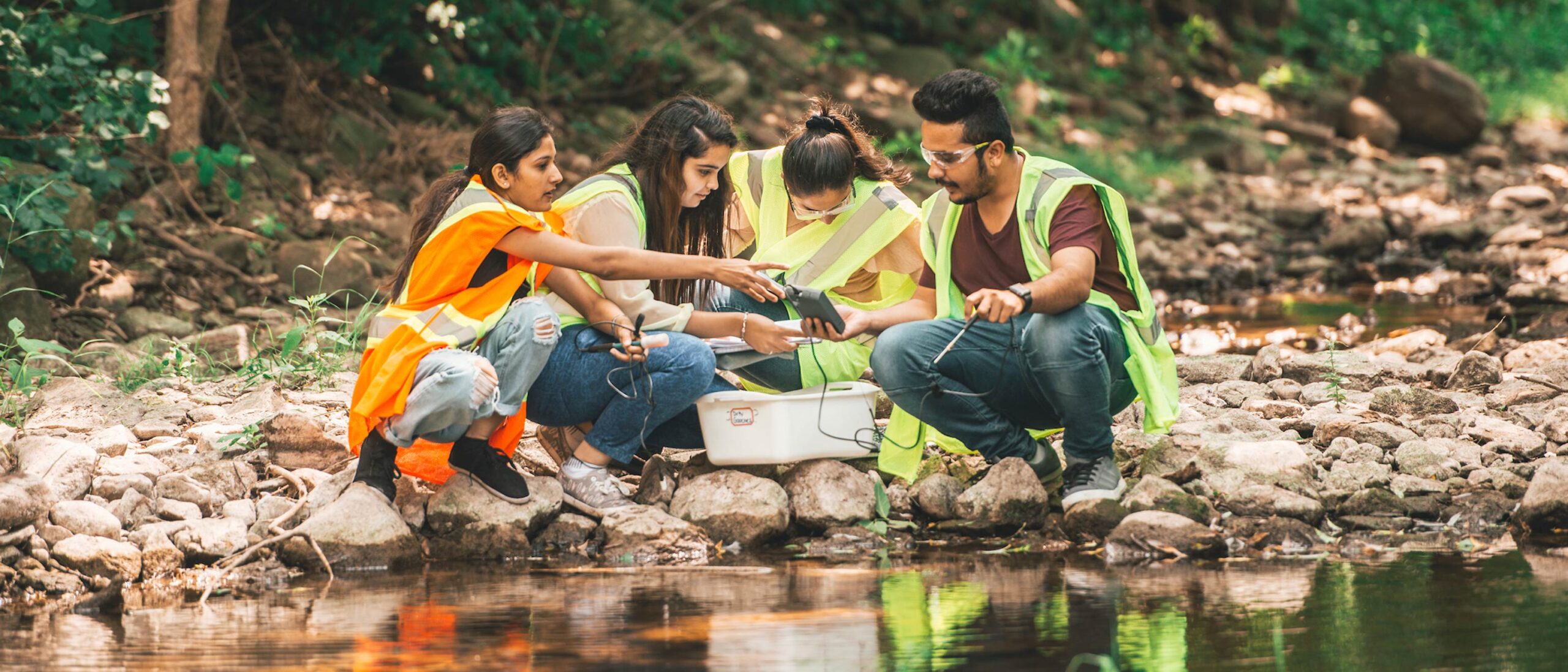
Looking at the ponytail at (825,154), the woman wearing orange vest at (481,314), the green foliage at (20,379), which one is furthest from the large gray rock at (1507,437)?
the green foliage at (20,379)

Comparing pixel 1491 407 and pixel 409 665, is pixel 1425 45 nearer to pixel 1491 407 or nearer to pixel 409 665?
pixel 1491 407

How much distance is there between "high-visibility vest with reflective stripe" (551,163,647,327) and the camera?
411 cm

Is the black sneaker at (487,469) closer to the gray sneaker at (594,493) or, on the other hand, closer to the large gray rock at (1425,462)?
the gray sneaker at (594,493)

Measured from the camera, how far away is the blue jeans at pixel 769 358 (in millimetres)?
4344

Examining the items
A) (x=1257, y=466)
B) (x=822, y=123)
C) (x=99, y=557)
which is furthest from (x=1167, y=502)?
(x=99, y=557)

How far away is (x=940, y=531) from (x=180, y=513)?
204cm

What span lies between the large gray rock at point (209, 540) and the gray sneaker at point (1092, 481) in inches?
85.2

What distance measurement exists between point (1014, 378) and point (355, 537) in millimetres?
1792

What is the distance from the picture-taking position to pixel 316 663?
9.31ft

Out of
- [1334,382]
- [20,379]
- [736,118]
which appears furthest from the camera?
[736,118]

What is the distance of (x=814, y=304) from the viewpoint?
3.97 m

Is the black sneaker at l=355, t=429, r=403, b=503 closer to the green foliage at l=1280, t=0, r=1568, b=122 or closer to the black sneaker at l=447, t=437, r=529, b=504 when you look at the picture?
the black sneaker at l=447, t=437, r=529, b=504

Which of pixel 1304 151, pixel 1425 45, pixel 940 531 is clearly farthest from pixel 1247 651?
pixel 1425 45

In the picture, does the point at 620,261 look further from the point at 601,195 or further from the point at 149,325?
the point at 149,325
